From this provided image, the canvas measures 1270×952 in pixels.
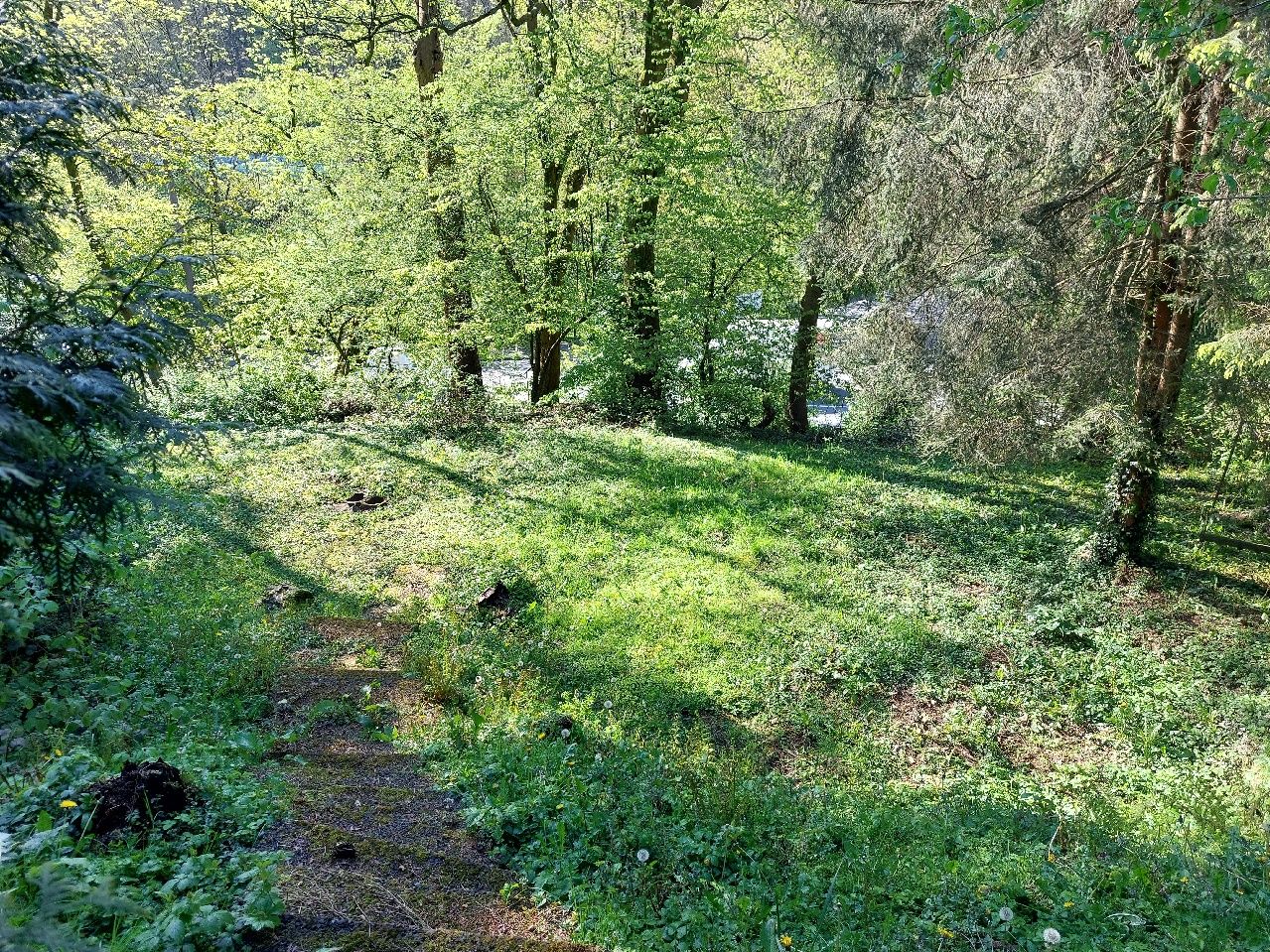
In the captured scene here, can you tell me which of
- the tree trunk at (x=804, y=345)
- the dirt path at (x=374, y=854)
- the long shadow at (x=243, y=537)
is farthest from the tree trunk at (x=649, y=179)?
the dirt path at (x=374, y=854)

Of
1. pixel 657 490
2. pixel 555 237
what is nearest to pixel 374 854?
pixel 657 490

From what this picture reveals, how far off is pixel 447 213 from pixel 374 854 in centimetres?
1188

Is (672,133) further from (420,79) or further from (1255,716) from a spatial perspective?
(1255,716)

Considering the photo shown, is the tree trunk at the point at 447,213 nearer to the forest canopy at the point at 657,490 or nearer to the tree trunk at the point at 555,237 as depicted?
the forest canopy at the point at 657,490

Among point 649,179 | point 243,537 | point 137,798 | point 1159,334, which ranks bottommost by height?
point 243,537

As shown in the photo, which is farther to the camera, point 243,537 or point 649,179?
point 649,179

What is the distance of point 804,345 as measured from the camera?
51.5 ft

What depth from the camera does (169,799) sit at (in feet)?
11.2

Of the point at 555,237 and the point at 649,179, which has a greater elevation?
the point at 649,179

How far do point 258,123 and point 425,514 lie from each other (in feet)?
42.8

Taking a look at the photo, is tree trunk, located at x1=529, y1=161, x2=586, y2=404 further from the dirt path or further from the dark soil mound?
the dark soil mound

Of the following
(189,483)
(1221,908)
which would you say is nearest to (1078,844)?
(1221,908)

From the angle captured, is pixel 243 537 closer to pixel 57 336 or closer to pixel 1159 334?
pixel 57 336

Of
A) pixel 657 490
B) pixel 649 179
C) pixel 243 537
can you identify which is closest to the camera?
pixel 243 537
